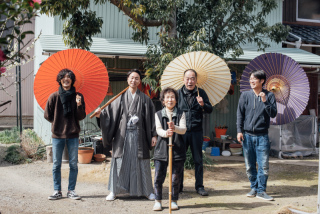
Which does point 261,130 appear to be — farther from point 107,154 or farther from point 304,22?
point 304,22


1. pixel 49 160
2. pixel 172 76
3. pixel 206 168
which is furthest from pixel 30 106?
→ pixel 172 76

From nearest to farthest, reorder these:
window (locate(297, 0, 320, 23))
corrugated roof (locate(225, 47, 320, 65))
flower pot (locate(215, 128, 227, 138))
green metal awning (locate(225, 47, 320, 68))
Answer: green metal awning (locate(225, 47, 320, 68)), corrugated roof (locate(225, 47, 320, 65)), flower pot (locate(215, 128, 227, 138)), window (locate(297, 0, 320, 23))

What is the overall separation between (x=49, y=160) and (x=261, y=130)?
5349mm

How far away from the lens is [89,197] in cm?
561

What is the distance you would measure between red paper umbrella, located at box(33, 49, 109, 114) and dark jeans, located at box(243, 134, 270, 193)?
2378 mm

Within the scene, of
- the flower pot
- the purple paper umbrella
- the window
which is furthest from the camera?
the window

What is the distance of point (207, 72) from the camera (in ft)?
18.7

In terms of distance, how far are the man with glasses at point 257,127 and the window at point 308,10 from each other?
30.7 ft

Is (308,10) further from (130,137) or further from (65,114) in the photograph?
(65,114)

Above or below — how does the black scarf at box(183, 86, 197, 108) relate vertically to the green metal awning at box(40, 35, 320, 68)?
below

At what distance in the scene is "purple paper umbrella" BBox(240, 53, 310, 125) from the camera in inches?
232

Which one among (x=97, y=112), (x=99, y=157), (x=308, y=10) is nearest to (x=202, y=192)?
(x=97, y=112)

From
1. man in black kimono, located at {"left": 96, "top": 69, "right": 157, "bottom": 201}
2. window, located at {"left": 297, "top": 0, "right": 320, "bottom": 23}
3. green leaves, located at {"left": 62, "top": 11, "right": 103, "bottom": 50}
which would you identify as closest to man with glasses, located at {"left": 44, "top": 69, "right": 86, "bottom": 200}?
man in black kimono, located at {"left": 96, "top": 69, "right": 157, "bottom": 201}

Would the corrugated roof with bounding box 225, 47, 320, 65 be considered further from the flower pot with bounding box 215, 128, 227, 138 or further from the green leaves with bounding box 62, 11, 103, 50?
the green leaves with bounding box 62, 11, 103, 50
